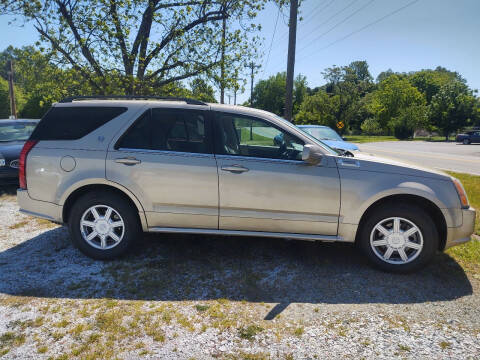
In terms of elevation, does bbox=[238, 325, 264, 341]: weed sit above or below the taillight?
below

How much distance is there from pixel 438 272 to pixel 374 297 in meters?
1.13

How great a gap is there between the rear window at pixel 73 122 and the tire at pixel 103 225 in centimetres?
76

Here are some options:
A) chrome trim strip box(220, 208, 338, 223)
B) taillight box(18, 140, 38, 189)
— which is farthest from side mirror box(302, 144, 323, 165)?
taillight box(18, 140, 38, 189)

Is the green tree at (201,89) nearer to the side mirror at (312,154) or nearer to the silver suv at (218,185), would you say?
the silver suv at (218,185)

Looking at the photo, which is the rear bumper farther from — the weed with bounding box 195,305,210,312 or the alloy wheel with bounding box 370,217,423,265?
the alloy wheel with bounding box 370,217,423,265

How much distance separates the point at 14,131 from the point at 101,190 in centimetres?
625

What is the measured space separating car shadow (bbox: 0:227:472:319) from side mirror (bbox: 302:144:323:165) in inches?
49.5

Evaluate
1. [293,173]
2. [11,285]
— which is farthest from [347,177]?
[11,285]

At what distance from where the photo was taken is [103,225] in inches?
156

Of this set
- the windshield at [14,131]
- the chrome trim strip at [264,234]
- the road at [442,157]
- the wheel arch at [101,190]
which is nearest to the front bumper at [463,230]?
the chrome trim strip at [264,234]

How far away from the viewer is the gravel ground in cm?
254

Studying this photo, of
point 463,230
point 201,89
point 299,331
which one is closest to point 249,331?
point 299,331

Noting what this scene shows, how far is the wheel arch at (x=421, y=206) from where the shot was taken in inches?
148

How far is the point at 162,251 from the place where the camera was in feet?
14.3
